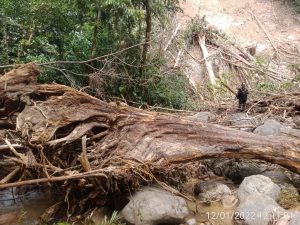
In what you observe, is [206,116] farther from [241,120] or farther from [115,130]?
[115,130]

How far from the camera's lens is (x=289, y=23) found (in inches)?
637

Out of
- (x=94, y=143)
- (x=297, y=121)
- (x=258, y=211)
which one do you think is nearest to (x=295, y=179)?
(x=258, y=211)

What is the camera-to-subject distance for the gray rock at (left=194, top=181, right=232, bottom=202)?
5723mm

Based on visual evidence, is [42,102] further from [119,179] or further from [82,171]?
[119,179]

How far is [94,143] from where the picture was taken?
5.48m

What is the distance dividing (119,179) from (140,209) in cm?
47

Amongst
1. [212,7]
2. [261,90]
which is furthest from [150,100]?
[212,7]

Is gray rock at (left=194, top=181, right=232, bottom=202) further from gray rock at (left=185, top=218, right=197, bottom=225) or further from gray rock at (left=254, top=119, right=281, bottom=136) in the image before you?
gray rock at (left=254, top=119, right=281, bottom=136)

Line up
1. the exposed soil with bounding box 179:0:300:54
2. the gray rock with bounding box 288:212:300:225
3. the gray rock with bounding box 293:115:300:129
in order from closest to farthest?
the gray rock with bounding box 288:212:300:225
the gray rock with bounding box 293:115:300:129
the exposed soil with bounding box 179:0:300:54

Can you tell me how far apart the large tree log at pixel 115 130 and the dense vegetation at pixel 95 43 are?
242cm

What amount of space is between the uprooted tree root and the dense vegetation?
248 centimetres

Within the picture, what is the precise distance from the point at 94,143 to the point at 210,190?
1855 mm

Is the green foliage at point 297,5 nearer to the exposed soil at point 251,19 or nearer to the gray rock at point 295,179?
the exposed soil at point 251,19

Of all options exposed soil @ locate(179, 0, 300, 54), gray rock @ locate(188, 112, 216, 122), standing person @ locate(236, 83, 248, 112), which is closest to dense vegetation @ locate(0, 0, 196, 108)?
gray rock @ locate(188, 112, 216, 122)
